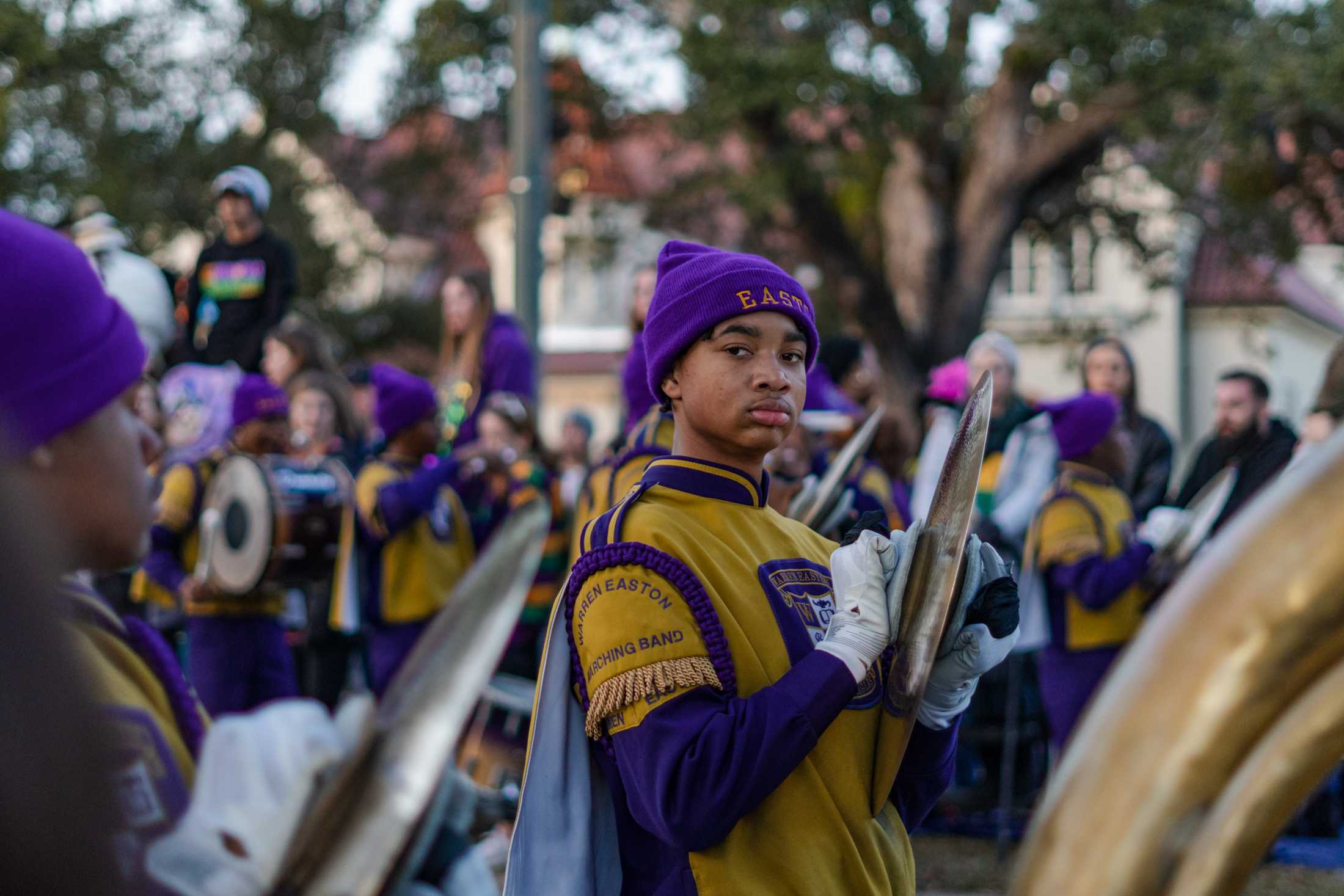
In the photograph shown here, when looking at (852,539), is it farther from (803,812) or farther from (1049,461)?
(1049,461)

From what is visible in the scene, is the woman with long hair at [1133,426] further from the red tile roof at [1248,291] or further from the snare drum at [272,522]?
the red tile roof at [1248,291]

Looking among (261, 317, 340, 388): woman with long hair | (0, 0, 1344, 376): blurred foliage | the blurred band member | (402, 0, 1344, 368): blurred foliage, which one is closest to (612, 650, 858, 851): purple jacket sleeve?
the blurred band member

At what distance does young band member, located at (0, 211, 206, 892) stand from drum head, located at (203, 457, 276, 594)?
14.1ft

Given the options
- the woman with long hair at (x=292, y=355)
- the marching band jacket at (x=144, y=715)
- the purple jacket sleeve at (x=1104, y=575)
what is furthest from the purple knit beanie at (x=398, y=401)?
the marching band jacket at (x=144, y=715)

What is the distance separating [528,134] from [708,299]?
274 inches

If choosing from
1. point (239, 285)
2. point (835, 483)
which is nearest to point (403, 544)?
point (239, 285)

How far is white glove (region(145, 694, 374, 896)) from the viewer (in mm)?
1111

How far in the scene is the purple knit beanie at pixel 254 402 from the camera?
609 cm

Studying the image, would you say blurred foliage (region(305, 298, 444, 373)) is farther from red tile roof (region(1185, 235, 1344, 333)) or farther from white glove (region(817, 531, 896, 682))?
white glove (region(817, 531, 896, 682))

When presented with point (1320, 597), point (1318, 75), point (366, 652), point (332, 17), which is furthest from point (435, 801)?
point (332, 17)

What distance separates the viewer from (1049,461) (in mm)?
6543

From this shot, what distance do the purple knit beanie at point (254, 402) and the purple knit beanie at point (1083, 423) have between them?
3159 mm

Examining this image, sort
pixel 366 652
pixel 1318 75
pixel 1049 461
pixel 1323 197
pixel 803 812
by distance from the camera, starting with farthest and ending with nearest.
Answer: pixel 1323 197 → pixel 1318 75 → pixel 366 652 → pixel 1049 461 → pixel 803 812

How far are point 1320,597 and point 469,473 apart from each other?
6023mm
